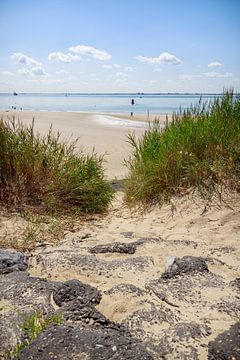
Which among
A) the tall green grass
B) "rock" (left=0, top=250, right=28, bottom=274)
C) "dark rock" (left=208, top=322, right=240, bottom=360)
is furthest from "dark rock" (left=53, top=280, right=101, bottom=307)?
the tall green grass

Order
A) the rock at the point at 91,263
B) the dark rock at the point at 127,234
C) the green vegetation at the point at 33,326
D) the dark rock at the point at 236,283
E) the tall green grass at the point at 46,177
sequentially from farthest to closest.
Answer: the tall green grass at the point at 46,177
the dark rock at the point at 127,234
the rock at the point at 91,263
the dark rock at the point at 236,283
the green vegetation at the point at 33,326

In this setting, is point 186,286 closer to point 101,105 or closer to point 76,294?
point 76,294

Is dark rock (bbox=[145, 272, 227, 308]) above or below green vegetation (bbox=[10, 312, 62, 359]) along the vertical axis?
below

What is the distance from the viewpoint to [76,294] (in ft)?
8.17

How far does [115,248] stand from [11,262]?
1021 millimetres

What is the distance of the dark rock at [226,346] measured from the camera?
1869mm

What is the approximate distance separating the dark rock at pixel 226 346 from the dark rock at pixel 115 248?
157cm

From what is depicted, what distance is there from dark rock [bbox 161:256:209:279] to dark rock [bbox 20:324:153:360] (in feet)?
3.18

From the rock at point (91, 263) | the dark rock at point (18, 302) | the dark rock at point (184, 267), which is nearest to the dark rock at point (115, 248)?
the rock at point (91, 263)

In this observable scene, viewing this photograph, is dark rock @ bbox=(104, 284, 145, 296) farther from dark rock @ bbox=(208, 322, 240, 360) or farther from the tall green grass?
the tall green grass

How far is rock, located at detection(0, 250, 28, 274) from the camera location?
9.80ft

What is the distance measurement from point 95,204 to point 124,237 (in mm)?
1181

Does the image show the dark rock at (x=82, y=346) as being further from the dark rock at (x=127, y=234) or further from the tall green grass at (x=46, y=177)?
the tall green grass at (x=46, y=177)

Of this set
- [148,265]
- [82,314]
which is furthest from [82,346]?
[148,265]
